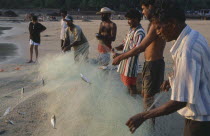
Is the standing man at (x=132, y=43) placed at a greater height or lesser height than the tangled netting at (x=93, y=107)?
greater

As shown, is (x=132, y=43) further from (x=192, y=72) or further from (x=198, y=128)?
(x=192, y=72)

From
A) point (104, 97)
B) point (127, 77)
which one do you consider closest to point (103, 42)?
point (127, 77)

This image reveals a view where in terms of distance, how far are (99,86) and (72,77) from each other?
656 millimetres

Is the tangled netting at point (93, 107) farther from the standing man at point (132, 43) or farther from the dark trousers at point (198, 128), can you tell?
the dark trousers at point (198, 128)

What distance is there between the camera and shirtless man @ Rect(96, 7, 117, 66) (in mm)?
4578

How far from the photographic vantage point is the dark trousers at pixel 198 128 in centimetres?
184

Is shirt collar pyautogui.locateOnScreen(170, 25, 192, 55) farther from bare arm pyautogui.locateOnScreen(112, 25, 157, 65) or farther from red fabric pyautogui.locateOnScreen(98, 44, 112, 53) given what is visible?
red fabric pyautogui.locateOnScreen(98, 44, 112, 53)

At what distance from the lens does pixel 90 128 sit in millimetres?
2838

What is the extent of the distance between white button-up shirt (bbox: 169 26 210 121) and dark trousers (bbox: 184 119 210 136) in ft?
0.32

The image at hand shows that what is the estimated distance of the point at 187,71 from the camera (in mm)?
1622

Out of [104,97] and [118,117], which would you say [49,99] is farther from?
[118,117]

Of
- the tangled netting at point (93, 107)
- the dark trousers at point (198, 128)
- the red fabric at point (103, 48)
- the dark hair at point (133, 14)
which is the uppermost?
the dark hair at point (133, 14)

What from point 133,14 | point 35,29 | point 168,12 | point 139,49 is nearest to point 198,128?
point 168,12

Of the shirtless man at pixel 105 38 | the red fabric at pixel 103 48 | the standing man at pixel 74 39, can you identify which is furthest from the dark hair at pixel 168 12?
the standing man at pixel 74 39
